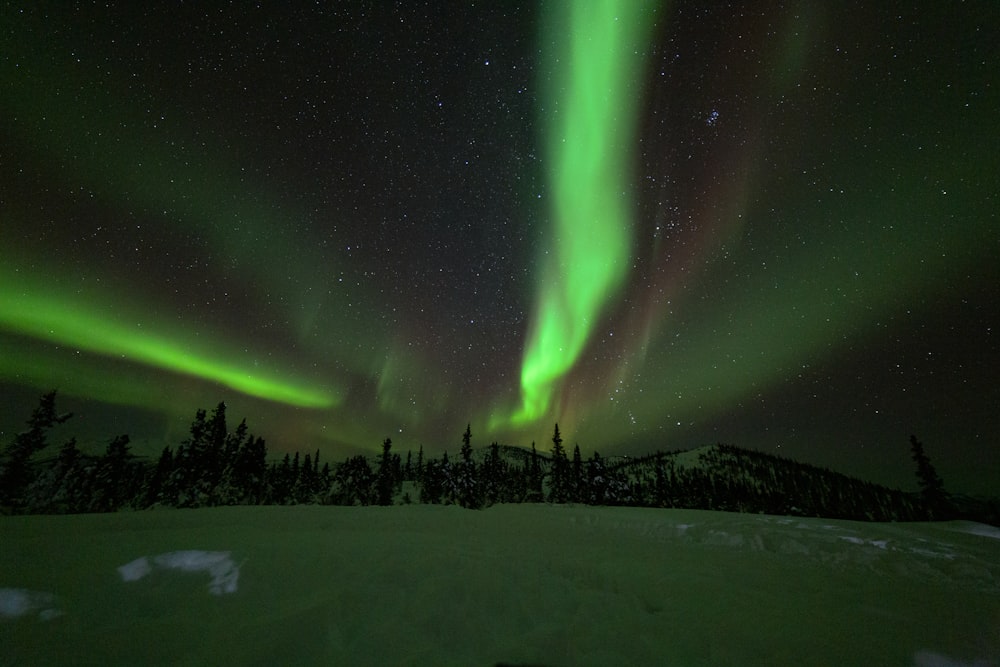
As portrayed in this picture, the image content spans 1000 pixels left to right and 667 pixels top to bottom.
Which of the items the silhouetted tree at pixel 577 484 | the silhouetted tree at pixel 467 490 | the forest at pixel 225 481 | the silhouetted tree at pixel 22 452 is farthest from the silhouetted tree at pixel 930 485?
→ the silhouetted tree at pixel 22 452

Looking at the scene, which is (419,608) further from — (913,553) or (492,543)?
(913,553)

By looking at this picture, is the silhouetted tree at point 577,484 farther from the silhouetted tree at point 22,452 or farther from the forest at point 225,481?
the silhouetted tree at point 22,452

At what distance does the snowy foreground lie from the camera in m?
4.05

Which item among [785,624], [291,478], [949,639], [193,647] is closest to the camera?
[193,647]

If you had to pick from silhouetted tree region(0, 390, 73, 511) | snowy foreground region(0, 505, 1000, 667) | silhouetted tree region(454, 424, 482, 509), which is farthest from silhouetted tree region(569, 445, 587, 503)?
silhouetted tree region(0, 390, 73, 511)

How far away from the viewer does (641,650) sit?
4.19 meters

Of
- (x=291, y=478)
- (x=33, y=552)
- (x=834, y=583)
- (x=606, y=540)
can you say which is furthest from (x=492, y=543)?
(x=291, y=478)

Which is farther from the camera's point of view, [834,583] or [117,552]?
[834,583]

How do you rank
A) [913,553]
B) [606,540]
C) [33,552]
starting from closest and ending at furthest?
[33,552] < [913,553] < [606,540]

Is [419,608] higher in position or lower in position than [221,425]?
lower

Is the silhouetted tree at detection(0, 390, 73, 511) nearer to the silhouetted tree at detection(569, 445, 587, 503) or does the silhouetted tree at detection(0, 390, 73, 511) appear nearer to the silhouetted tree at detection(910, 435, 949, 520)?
the silhouetted tree at detection(569, 445, 587, 503)

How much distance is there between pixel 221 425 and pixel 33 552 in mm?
57198

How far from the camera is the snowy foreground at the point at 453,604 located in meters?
4.05

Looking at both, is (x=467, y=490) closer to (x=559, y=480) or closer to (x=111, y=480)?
(x=559, y=480)
